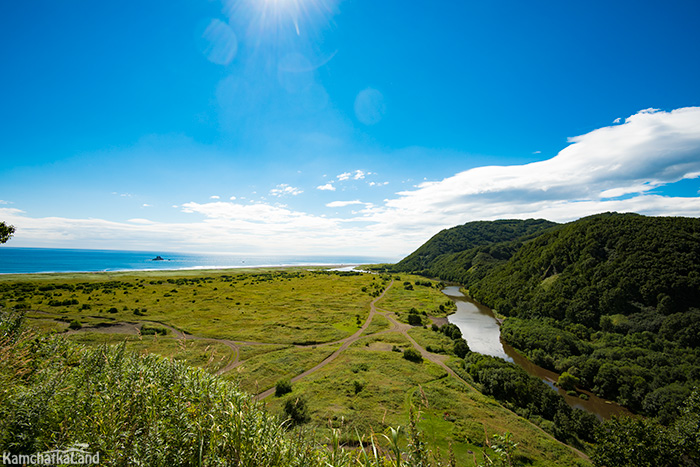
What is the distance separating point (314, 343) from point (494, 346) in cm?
4367

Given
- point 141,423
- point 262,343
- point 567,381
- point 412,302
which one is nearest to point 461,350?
point 567,381

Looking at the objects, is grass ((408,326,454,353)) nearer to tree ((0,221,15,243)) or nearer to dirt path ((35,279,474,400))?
dirt path ((35,279,474,400))

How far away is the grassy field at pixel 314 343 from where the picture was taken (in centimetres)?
2878

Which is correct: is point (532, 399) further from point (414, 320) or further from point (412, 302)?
point (412, 302)

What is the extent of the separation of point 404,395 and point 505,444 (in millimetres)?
32543

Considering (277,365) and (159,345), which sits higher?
(159,345)

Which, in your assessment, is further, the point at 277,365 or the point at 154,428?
the point at 277,365

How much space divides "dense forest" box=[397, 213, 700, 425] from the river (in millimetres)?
2115

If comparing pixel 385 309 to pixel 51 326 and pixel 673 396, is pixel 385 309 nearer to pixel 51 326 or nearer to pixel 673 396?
pixel 673 396

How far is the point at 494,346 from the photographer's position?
63656 millimetres

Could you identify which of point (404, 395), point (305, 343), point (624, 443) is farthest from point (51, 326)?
point (624, 443)

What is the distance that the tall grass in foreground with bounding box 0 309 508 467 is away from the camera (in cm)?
686

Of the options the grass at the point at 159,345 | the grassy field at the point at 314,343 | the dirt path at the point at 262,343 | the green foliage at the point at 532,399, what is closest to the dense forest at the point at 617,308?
the green foliage at the point at 532,399

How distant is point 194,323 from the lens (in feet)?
205
